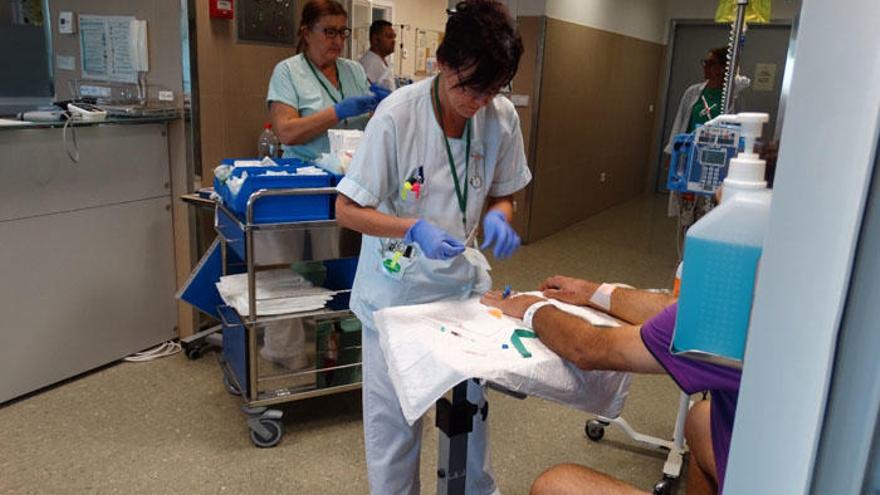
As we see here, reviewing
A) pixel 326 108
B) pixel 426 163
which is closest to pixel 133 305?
pixel 326 108

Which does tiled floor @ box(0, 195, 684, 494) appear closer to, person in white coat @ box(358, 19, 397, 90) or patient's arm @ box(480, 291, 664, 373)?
patient's arm @ box(480, 291, 664, 373)

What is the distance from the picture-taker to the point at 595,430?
2.42 m

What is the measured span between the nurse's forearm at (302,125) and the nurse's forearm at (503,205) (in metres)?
0.90

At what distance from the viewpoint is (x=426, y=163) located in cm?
154

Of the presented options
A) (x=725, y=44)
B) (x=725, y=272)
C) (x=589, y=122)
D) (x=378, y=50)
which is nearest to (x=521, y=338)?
(x=725, y=272)

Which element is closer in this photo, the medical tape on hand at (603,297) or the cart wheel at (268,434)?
the medical tape on hand at (603,297)

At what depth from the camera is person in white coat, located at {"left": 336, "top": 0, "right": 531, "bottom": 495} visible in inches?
55.4

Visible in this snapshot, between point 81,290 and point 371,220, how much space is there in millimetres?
1745

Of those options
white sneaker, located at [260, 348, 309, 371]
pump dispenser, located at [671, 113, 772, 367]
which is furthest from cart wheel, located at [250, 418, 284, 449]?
pump dispenser, located at [671, 113, 772, 367]

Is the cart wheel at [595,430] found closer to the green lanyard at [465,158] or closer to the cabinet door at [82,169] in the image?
the green lanyard at [465,158]

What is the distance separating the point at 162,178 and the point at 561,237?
3.39 metres

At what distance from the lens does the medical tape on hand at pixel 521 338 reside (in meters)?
1.25

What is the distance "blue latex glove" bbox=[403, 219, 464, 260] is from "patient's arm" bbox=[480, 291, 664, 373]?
0.22 m

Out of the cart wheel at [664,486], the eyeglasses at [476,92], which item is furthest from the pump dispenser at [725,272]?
the cart wheel at [664,486]
